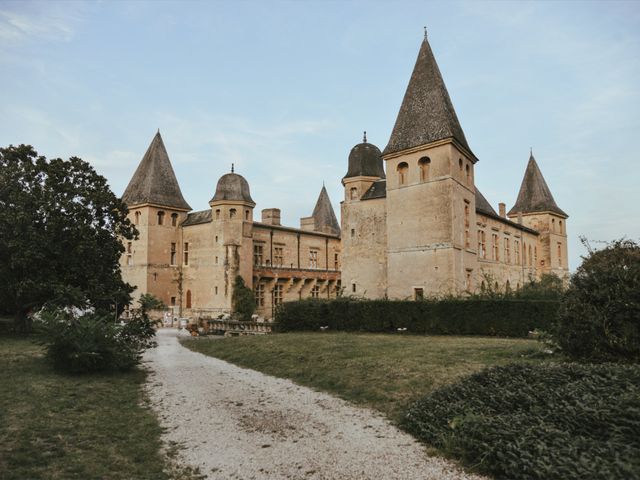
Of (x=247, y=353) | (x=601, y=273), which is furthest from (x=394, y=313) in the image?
(x=601, y=273)

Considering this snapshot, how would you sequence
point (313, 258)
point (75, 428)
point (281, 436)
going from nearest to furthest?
point (281, 436)
point (75, 428)
point (313, 258)

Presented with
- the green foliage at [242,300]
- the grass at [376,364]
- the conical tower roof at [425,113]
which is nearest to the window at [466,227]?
the conical tower roof at [425,113]

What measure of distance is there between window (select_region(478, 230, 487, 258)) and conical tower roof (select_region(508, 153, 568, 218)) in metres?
18.0

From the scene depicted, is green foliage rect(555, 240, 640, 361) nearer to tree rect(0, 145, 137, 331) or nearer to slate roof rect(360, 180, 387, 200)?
tree rect(0, 145, 137, 331)

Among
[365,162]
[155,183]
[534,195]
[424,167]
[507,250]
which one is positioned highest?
[534,195]

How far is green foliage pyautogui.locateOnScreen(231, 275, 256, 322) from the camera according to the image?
113 feet

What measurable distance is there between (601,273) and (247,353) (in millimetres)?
10617

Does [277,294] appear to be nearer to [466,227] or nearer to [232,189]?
[232,189]

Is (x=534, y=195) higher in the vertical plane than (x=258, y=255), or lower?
higher

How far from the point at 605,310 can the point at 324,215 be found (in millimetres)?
49056

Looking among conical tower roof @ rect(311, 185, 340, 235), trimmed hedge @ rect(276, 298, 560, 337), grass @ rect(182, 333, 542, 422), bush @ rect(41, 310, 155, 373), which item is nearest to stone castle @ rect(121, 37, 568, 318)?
trimmed hedge @ rect(276, 298, 560, 337)

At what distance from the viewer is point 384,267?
1216 inches

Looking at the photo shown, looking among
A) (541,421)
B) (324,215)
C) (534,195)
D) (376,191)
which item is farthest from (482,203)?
(541,421)

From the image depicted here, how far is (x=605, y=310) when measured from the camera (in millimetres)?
8477
